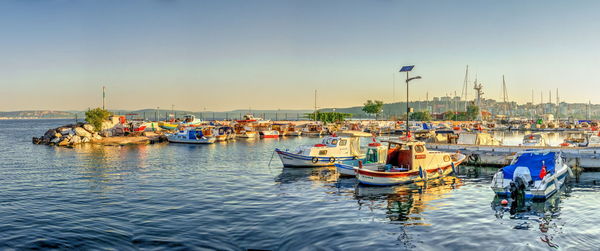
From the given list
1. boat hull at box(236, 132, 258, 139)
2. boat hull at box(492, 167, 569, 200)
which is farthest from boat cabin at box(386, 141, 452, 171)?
boat hull at box(236, 132, 258, 139)

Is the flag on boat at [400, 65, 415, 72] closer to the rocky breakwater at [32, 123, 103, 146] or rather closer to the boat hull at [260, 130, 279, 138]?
the rocky breakwater at [32, 123, 103, 146]

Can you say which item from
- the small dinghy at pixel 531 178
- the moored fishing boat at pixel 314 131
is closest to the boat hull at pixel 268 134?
the moored fishing boat at pixel 314 131

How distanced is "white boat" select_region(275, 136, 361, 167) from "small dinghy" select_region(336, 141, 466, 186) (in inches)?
333

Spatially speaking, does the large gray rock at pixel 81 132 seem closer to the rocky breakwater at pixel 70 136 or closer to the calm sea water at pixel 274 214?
the rocky breakwater at pixel 70 136

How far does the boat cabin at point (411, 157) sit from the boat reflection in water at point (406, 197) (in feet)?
4.84

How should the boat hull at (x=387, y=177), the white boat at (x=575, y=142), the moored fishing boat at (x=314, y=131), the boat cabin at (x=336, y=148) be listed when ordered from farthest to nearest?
the moored fishing boat at (x=314, y=131) < the white boat at (x=575, y=142) < the boat cabin at (x=336, y=148) < the boat hull at (x=387, y=177)

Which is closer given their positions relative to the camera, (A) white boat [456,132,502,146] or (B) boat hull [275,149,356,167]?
(B) boat hull [275,149,356,167]

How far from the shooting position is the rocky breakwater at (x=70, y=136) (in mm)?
69875

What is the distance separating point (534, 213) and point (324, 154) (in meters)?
22.6

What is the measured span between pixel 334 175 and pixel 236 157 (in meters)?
20.0

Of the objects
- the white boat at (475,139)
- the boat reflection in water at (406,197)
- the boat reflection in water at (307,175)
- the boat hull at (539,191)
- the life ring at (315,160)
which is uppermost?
the white boat at (475,139)

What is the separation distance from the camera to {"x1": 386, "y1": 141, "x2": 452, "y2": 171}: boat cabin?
106ft

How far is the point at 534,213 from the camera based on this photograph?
22109mm

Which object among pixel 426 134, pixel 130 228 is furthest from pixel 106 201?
pixel 426 134
